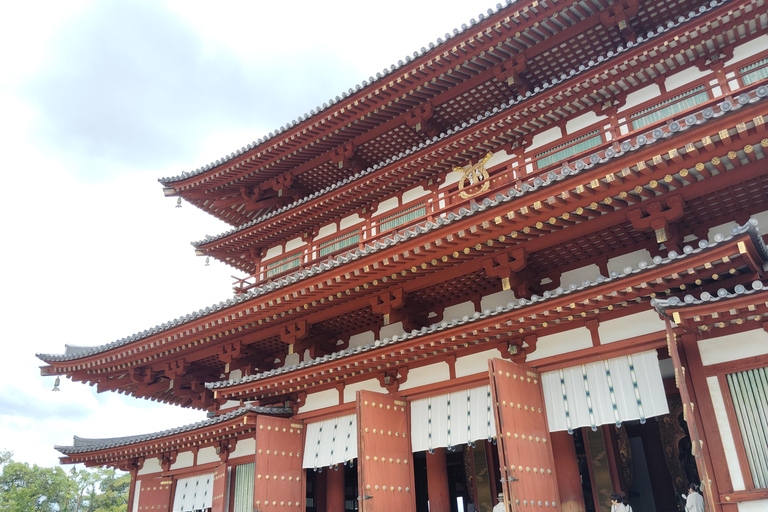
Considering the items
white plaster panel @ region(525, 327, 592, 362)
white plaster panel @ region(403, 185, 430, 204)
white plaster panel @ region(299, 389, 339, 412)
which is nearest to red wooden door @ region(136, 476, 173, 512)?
white plaster panel @ region(299, 389, 339, 412)

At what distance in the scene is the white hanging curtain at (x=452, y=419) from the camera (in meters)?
9.45

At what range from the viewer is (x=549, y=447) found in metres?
8.64

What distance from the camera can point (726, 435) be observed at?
7.25 metres

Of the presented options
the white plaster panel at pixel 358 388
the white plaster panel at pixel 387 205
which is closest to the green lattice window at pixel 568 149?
the white plaster panel at pixel 387 205

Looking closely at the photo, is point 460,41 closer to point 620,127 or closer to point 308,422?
point 620,127

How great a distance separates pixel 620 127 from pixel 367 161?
21.7ft

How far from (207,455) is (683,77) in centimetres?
1309

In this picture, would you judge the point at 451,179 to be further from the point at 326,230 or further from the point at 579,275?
the point at 579,275

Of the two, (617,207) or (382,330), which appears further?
(382,330)

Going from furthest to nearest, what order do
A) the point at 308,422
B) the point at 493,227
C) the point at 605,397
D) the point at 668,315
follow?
1. the point at 308,422
2. the point at 493,227
3. the point at 605,397
4. the point at 668,315

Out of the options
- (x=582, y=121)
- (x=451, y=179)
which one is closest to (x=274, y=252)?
(x=451, y=179)

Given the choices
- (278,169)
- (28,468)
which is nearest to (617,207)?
(278,169)

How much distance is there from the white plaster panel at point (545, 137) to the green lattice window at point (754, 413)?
5.93 meters

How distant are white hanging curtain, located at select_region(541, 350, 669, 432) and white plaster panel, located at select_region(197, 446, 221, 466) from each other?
817cm
